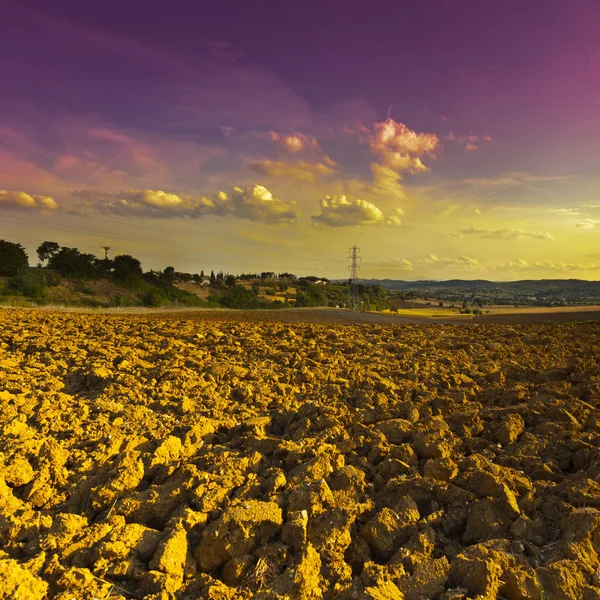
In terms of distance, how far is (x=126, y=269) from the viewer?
51.2 m

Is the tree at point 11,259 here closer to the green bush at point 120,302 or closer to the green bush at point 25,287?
the green bush at point 25,287

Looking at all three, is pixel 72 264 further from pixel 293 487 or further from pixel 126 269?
pixel 293 487

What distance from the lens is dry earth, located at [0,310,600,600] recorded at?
2.62 m

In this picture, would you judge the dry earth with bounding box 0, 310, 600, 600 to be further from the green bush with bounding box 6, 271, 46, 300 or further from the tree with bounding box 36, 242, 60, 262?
the tree with bounding box 36, 242, 60, 262

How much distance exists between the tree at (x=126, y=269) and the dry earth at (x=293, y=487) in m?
46.8

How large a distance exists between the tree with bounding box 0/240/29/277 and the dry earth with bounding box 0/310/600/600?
41.1m

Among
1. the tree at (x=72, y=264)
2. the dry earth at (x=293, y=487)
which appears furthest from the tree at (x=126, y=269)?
the dry earth at (x=293, y=487)

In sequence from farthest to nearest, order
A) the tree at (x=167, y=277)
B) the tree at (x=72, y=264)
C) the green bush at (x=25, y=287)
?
1. the tree at (x=167, y=277)
2. the tree at (x=72, y=264)
3. the green bush at (x=25, y=287)

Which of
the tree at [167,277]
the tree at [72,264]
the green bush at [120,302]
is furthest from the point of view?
the tree at [167,277]

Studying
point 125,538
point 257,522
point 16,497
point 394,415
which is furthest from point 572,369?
point 16,497

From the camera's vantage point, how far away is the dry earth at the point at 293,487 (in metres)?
2.62

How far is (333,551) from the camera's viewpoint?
9.48ft

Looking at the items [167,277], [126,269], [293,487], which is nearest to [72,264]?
[126,269]

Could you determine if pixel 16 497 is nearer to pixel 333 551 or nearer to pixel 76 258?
pixel 333 551
